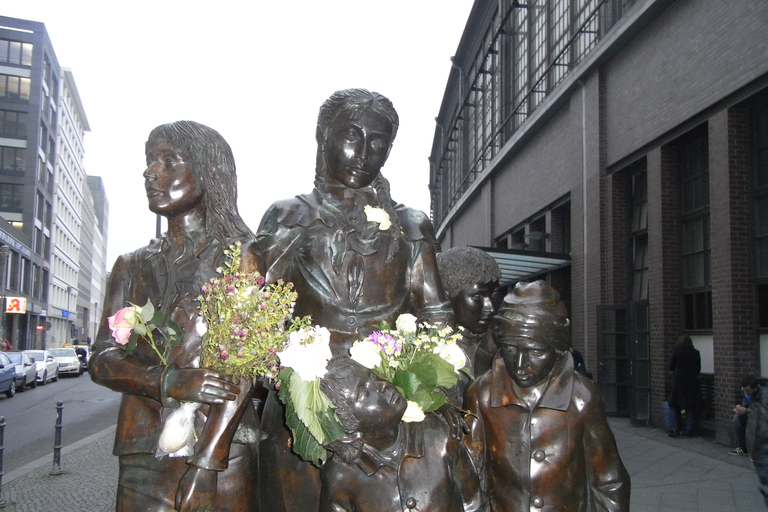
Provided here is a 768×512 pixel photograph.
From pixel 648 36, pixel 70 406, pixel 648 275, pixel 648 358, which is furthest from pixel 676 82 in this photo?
pixel 70 406

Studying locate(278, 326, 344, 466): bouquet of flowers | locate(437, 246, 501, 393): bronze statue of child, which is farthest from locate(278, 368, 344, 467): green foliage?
locate(437, 246, 501, 393): bronze statue of child

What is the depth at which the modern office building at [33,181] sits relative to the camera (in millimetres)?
45562

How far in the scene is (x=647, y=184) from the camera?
45.6 feet

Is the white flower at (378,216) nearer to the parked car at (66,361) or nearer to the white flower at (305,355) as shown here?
the white flower at (305,355)

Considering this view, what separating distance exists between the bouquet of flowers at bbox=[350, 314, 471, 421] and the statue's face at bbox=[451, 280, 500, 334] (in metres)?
1.17

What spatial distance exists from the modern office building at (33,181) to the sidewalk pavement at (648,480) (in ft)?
100

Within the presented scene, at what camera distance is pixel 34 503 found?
28.5 ft

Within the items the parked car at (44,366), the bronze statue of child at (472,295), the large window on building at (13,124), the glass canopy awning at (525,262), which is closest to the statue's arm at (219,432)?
the bronze statue of child at (472,295)

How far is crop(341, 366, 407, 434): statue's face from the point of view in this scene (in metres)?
2.64

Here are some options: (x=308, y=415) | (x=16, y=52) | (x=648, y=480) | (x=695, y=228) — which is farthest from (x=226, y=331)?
(x=16, y=52)

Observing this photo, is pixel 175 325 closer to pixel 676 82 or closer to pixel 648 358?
pixel 676 82

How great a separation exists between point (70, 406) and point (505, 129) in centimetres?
1563

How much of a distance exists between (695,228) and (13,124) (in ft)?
155

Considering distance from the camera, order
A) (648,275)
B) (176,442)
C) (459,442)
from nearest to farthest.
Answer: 1. (176,442)
2. (459,442)
3. (648,275)
